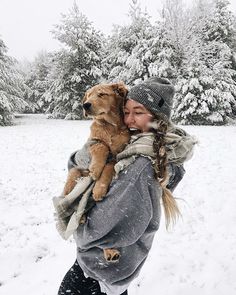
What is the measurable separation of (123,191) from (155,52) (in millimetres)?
21757

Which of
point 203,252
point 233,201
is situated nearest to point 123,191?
point 203,252

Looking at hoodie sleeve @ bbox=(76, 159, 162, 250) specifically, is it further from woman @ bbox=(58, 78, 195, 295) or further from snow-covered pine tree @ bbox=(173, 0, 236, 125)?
snow-covered pine tree @ bbox=(173, 0, 236, 125)

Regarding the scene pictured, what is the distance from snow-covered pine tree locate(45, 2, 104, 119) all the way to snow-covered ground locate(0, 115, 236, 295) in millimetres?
16155

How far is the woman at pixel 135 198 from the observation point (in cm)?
180

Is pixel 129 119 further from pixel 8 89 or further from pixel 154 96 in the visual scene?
pixel 8 89

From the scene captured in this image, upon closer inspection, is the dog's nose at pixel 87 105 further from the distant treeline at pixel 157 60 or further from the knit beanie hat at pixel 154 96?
the distant treeline at pixel 157 60

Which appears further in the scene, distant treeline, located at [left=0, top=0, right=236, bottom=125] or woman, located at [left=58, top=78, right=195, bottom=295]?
distant treeline, located at [left=0, top=0, right=236, bottom=125]

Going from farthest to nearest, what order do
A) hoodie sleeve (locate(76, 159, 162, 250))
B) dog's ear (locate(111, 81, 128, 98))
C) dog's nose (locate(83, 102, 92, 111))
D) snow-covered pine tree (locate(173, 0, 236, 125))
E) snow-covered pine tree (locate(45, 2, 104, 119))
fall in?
snow-covered pine tree (locate(45, 2, 104, 119))
snow-covered pine tree (locate(173, 0, 236, 125))
dog's ear (locate(111, 81, 128, 98))
dog's nose (locate(83, 102, 92, 111))
hoodie sleeve (locate(76, 159, 162, 250))

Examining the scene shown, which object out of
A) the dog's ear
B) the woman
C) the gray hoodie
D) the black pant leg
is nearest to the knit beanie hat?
the woman

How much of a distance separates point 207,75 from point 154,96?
20.3 metres

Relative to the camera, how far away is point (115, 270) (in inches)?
75.8

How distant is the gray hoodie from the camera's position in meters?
1.78

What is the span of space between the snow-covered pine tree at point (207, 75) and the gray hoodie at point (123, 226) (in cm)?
1906

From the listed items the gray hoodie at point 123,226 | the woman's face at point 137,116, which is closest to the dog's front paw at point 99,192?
the gray hoodie at point 123,226
